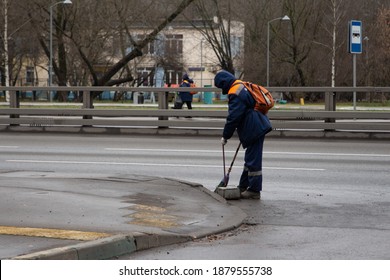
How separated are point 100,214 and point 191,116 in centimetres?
1339

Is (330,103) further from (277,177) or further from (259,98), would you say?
(259,98)

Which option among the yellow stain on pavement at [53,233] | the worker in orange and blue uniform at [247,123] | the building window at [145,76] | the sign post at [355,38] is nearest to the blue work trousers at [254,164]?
the worker in orange and blue uniform at [247,123]

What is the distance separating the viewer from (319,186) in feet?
42.0

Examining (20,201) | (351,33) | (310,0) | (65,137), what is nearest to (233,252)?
(20,201)

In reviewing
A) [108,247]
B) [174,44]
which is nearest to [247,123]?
[108,247]

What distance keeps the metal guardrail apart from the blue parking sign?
2.92 metres

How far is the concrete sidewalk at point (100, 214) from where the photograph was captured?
7.46 metres

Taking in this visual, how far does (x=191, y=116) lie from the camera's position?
73.8 feet

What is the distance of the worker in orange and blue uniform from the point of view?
36.0 ft

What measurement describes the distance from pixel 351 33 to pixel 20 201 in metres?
17.3

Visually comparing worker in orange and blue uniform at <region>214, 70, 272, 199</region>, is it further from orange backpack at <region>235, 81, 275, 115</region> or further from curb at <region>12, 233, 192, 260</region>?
curb at <region>12, 233, 192, 260</region>

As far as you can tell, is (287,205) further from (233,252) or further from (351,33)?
(351,33)

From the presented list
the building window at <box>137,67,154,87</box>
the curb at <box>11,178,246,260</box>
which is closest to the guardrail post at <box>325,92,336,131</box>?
the curb at <box>11,178,246,260</box>

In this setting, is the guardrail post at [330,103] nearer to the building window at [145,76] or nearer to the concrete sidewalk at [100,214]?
the concrete sidewalk at [100,214]
